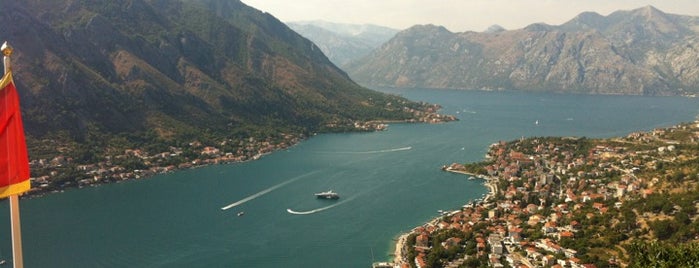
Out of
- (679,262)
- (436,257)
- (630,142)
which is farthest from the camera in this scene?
(630,142)

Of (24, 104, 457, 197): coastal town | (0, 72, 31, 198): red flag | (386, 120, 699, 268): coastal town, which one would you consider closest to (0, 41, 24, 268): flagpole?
(0, 72, 31, 198): red flag

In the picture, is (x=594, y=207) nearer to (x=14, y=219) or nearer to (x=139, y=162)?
(x=14, y=219)

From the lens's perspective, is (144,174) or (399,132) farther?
(399,132)

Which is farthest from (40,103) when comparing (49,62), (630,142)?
(630,142)

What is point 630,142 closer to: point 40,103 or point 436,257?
point 436,257

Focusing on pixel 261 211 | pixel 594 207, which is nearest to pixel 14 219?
pixel 261 211

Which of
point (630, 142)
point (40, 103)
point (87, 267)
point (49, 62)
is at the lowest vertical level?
point (87, 267)

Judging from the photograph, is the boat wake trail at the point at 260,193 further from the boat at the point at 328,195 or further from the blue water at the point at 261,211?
the boat at the point at 328,195

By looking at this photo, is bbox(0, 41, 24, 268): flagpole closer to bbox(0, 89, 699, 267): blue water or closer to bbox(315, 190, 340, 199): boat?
bbox(0, 89, 699, 267): blue water
